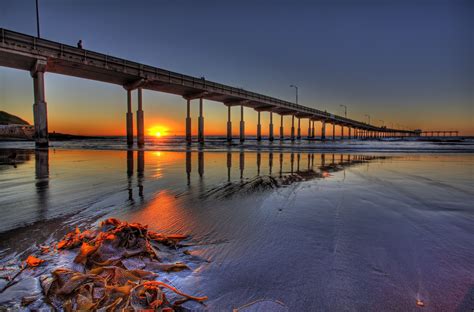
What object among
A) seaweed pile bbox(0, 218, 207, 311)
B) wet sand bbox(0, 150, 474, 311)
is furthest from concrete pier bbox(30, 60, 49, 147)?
seaweed pile bbox(0, 218, 207, 311)

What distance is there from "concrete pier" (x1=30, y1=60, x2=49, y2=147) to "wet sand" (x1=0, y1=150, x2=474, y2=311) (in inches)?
823

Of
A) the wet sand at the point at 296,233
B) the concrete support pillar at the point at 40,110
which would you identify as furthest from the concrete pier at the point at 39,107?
the wet sand at the point at 296,233

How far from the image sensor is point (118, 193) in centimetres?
518

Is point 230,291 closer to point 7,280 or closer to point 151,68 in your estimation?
point 7,280

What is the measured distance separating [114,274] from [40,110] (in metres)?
27.3

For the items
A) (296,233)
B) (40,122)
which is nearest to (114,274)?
(296,233)

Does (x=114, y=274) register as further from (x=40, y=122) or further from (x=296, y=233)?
(x=40, y=122)

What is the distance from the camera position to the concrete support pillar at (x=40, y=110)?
886 inches

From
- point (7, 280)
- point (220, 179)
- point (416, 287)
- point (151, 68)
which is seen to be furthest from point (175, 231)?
point (151, 68)

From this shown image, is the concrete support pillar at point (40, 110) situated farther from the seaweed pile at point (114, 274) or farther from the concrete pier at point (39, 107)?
the seaweed pile at point (114, 274)

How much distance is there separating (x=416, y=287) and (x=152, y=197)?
424cm

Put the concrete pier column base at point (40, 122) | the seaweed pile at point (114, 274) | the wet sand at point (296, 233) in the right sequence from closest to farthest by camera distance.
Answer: the seaweed pile at point (114, 274) < the wet sand at point (296, 233) < the concrete pier column base at point (40, 122)

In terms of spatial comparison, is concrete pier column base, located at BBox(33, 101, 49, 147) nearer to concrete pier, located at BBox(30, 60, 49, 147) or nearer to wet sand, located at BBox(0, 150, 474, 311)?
concrete pier, located at BBox(30, 60, 49, 147)

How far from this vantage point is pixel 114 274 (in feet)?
6.14
